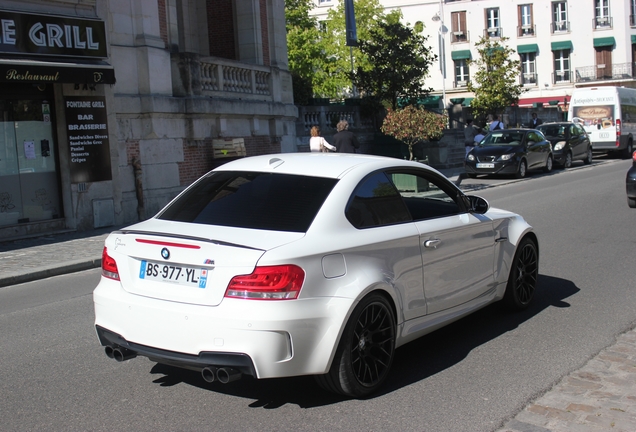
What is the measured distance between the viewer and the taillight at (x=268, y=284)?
175 inches

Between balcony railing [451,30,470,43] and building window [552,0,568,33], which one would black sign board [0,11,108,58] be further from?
building window [552,0,568,33]

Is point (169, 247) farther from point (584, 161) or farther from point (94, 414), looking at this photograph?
point (584, 161)

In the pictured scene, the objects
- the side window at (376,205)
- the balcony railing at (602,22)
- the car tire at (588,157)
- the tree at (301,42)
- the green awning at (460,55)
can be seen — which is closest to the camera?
the side window at (376,205)

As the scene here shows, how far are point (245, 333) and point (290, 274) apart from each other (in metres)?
0.43

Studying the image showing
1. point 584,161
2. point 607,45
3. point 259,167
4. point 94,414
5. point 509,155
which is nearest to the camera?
point 94,414

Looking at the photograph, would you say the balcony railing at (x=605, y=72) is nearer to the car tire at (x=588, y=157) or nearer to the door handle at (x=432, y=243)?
the car tire at (x=588, y=157)

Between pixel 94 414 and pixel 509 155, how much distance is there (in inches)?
828

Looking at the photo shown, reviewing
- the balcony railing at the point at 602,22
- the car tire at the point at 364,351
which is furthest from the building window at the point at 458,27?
the car tire at the point at 364,351

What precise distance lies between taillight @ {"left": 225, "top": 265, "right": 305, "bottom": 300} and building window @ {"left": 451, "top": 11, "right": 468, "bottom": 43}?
62.9 meters

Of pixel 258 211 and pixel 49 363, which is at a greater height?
pixel 258 211

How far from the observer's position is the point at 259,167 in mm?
5637

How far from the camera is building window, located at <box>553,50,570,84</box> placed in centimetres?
6231

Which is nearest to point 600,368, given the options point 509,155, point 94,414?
point 94,414

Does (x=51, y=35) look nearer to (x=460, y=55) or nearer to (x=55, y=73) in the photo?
(x=55, y=73)
